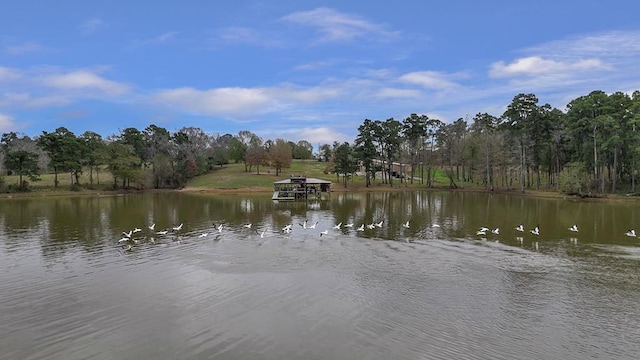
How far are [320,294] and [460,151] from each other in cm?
7770

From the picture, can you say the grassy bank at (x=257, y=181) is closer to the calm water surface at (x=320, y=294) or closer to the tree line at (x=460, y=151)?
the tree line at (x=460, y=151)

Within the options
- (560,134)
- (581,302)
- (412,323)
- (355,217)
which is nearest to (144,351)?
(412,323)

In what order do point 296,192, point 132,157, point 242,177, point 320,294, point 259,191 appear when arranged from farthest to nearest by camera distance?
point 242,177 < point 132,157 < point 259,191 < point 296,192 < point 320,294

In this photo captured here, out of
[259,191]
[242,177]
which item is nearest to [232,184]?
[242,177]

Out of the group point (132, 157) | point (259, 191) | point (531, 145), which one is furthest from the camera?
point (132, 157)

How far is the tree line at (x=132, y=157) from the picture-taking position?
7950cm

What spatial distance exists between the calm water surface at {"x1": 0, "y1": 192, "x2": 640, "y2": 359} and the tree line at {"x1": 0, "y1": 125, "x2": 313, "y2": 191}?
5602 centimetres

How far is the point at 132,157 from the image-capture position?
286ft

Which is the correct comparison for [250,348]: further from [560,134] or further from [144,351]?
[560,134]

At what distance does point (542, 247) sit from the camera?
25.5 m

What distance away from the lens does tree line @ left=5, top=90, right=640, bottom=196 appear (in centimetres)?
6344

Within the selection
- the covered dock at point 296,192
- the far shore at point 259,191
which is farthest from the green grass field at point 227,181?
the covered dock at point 296,192

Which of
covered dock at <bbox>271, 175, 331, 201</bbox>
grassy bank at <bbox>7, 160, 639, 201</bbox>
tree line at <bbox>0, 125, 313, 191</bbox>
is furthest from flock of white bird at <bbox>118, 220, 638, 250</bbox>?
tree line at <bbox>0, 125, 313, 191</bbox>

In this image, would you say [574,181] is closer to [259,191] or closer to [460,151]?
[460,151]
